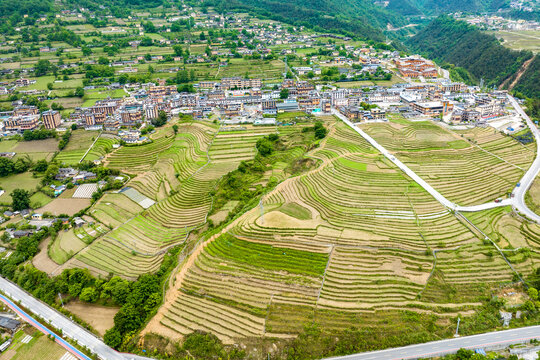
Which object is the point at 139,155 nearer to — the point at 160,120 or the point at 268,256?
the point at 160,120

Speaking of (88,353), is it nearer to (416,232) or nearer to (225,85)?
(416,232)

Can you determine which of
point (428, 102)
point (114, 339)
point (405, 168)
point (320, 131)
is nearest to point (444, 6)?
point (428, 102)

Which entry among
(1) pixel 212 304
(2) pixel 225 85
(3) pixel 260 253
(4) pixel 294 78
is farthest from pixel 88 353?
(4) pixel 294 78

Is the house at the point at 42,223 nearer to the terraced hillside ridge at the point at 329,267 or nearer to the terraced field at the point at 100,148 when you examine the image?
the terraced field at the point at 100,148

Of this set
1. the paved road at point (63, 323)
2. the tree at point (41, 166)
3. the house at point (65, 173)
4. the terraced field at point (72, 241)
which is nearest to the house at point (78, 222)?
the terraced field at point (72, 241)

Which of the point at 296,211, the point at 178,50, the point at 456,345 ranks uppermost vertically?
the point at 178,50

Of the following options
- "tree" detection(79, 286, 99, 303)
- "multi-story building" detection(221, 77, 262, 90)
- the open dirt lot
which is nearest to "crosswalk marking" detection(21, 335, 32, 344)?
"tree" detection(79, 286, 99, 303)
